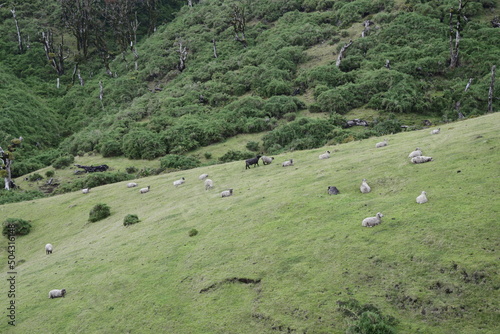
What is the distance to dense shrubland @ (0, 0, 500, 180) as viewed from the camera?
166 feet

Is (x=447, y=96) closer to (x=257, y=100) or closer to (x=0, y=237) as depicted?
(x=257, y=100)

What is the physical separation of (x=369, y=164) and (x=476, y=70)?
4056 centimetres

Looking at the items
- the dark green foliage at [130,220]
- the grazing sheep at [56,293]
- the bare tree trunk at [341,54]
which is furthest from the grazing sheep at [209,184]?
the bare tree trunk at [341,54]

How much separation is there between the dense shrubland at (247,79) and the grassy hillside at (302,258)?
20.4 m

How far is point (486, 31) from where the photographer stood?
5781cm

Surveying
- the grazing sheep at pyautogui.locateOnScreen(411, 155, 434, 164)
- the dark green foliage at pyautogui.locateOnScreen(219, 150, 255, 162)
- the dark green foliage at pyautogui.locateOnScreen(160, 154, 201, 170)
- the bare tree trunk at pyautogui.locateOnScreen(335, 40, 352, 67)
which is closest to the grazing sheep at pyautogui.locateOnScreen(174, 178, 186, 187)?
the dark green foliage at pyautogui.locateOnScreen(160, 154, 201, 170)

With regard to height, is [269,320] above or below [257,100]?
above

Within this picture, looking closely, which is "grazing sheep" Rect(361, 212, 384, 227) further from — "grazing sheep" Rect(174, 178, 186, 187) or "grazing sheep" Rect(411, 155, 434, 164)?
"grazing sheep" Rect(174, 178, 186, 187)

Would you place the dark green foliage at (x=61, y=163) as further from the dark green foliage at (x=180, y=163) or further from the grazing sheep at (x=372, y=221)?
the grazing sheep at (x=372, y=221)

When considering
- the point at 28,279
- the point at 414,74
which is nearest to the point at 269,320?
the point at 28,279

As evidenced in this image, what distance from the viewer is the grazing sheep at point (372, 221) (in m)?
14.1

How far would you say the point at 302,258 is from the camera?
1350cm

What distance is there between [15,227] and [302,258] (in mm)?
24215

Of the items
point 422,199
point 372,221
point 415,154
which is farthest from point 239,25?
point 372,221
